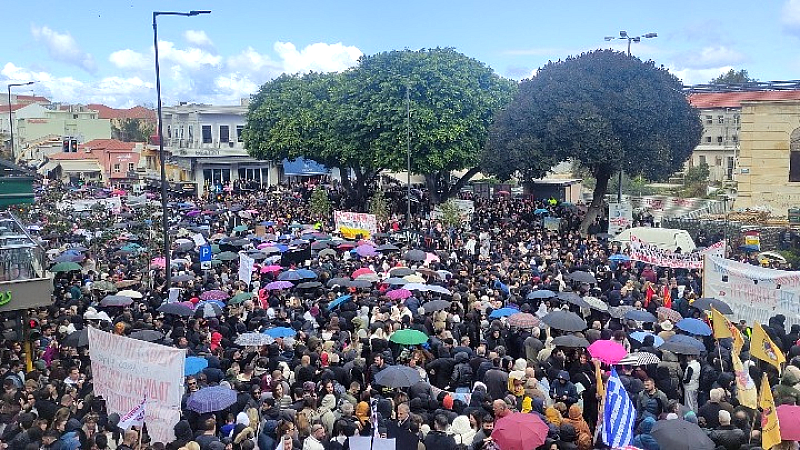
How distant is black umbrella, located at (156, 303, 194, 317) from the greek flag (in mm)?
9742

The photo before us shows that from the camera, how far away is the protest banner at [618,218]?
2931 cm

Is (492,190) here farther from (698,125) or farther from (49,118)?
(49,118)

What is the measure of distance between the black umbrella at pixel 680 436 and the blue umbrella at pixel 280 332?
23.3ft

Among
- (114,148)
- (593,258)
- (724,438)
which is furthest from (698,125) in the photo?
(114,148)

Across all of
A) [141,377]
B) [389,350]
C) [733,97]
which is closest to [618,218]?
[389,350]

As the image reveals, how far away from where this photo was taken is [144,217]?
95.1 ft

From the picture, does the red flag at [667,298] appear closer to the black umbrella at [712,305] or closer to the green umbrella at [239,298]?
the black umbrella at [712,305]

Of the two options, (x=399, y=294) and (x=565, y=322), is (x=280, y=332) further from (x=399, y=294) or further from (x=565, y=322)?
(x=565, y=322)

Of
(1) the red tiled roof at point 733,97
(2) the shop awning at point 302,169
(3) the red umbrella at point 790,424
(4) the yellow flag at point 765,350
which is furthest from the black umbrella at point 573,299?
(2) the shop awning at point 302,169

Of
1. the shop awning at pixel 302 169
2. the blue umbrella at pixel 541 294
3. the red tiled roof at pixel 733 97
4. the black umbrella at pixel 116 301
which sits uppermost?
the red tiled roof at pixel 733 97

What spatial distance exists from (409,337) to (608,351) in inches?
127

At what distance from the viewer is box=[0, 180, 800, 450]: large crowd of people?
33.5 ft

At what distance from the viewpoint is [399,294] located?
1733 cm

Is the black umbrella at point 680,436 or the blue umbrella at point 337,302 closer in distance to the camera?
the black umbrella at point 680,436
